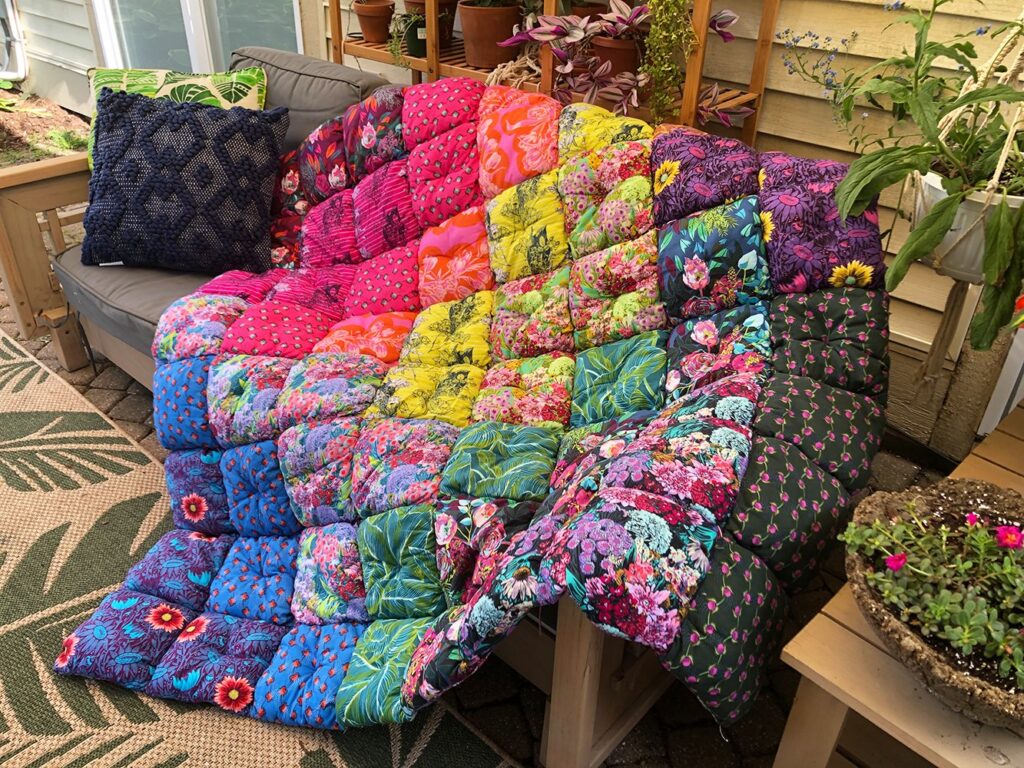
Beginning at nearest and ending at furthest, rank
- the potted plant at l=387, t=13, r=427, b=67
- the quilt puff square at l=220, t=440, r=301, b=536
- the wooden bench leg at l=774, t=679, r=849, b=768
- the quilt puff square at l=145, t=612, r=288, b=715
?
the wooden bench leg at l=774, t=679, r=849, b=768 → the quilt puff square at l=145, t=612, r=288, b=715 → the quilt puff square at l=220, t=440, r=301, b=536 → the potted plant at l=387, t=13, r=427, b=67

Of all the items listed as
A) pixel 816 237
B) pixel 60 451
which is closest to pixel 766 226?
pixel 816 237

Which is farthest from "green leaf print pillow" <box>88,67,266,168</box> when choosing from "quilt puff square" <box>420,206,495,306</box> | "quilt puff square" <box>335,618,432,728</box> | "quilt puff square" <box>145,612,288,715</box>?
"quilt puff square" <box>335,618,432,728</box>

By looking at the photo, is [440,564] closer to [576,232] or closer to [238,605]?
[238,605]

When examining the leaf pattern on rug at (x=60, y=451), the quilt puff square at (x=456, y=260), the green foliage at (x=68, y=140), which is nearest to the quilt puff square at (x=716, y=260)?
the quilt puff square at (x=456, y=260)

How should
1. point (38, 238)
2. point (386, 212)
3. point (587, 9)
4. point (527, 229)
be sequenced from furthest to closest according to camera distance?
point (38, 238) → point (587, 9) → point (386, 212) → point (527, 229)

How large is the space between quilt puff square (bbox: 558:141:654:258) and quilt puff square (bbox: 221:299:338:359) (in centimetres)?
68

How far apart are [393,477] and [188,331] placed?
Result: 31.4 inches

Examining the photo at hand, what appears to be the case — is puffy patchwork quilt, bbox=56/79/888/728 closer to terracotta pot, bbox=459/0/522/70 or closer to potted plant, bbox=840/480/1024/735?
potted plant, bbox=840/480/1024/735

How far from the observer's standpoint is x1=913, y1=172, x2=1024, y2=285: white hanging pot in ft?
4.25

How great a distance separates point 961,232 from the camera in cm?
133

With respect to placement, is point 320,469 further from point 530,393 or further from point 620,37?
point 620,37

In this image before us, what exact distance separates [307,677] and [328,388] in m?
0.59

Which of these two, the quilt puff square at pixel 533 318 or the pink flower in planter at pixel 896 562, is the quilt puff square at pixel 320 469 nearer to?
the quilt puff square at pixel 533 318

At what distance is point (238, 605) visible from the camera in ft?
5.39
